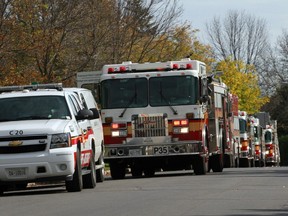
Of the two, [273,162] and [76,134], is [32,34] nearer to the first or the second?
[76,134]

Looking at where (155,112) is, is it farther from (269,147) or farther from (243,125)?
(269,147)

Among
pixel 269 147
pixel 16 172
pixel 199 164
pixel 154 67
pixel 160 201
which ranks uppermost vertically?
pixel 154 67

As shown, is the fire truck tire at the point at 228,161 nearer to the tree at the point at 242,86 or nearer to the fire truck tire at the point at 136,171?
the fire truck tire at the point at 136,171

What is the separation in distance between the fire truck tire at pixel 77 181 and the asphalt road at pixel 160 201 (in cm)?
21

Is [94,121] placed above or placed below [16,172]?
above

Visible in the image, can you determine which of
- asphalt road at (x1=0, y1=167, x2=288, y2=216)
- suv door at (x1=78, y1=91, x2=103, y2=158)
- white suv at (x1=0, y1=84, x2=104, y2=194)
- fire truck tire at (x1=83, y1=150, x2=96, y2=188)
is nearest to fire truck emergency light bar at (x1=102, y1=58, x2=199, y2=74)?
suv door at (x1=78, y1=91, x2=103, y2=158)

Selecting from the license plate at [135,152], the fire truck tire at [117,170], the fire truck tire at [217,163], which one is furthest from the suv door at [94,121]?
the fire truck tire at [217,163]

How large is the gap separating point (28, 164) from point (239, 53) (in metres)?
85.0

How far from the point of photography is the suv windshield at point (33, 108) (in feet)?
65.8

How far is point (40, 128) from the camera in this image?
19.0 m

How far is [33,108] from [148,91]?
25.4ft

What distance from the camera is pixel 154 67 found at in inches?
1099

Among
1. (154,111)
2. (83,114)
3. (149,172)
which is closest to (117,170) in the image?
(149,172)

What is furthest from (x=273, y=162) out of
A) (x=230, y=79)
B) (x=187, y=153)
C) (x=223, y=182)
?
(x=223, y=182)
